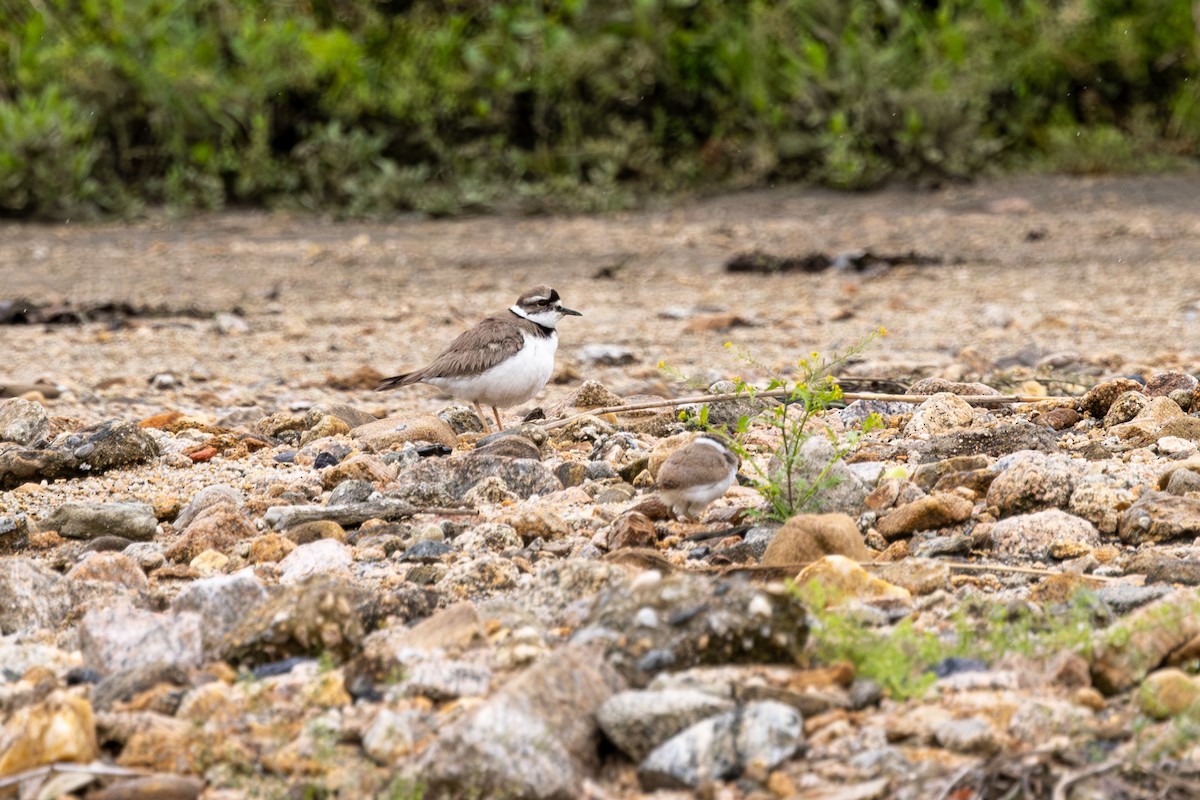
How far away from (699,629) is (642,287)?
857cm

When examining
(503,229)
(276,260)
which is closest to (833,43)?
(503,229)

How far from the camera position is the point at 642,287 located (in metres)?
11.7

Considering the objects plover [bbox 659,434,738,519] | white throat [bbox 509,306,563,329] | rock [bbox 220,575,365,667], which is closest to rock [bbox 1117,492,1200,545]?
plover [bbox 659,434,738,519]

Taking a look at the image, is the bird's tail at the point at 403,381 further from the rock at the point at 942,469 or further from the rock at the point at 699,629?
the rock at the point at 699,629

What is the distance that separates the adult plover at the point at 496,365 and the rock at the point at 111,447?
3.99 feet

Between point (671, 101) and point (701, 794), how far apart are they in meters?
12.7

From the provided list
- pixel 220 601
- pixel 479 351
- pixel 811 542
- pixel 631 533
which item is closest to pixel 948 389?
pixel 479 351

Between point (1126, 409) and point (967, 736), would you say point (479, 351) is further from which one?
point (967, 736)

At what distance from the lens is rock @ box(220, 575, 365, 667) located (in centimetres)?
348

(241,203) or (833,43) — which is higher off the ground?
(833,43)

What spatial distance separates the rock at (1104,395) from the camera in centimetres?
568

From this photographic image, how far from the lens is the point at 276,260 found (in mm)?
12930

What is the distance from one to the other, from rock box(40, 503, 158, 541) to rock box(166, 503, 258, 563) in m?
0.15

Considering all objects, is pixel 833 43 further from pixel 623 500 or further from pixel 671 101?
pixel 623 500
